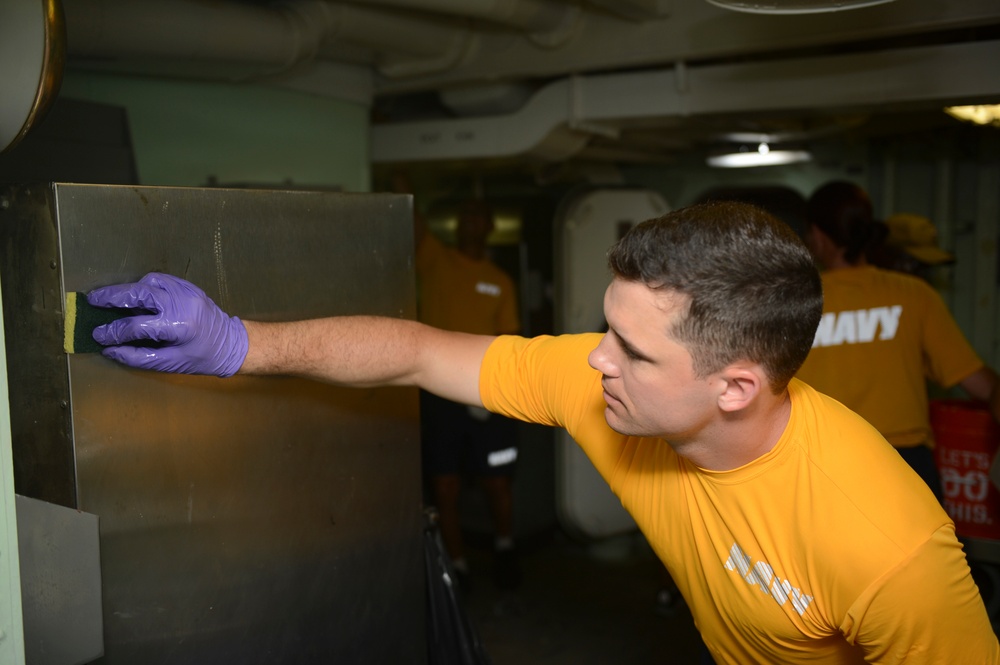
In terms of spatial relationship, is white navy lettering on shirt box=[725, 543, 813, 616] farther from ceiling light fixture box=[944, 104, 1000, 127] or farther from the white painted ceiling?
ceiling light fixture box=[944, 104, 1000, 127]

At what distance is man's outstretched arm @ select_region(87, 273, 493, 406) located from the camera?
3.92 feet

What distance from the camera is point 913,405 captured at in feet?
8.53

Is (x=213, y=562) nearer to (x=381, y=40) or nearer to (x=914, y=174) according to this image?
(x=381, y=40)

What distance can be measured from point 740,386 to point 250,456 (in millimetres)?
797

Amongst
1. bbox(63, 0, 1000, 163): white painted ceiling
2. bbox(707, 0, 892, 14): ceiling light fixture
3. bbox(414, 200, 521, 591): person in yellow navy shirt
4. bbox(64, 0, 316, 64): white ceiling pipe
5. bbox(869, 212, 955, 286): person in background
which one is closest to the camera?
bbox(707, 0, 892, 14): ceiling light fixture

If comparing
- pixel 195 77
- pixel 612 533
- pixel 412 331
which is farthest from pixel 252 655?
pixel 612 533

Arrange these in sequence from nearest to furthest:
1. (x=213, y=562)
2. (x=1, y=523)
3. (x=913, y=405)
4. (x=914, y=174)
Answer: (x=1, y=523) → (x=213, y=562) → (x=913, y=405) → (x=914, y=174)

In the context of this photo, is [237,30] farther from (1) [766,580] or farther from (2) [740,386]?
(1) [766,580]

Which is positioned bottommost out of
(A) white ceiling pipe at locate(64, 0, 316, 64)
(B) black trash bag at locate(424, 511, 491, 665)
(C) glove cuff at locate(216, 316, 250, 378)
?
(B) black trash bag at locate(424, 511, 491, 665)

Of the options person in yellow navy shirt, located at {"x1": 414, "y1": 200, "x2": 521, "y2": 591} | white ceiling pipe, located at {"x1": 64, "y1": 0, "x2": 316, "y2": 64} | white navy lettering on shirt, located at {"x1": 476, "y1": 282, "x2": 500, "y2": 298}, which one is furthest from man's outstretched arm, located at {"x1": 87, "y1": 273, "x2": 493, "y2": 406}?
white navy lettering on shirt, located at {"x1": 476, "y1": 282, "x2": 500, "y2": 298}

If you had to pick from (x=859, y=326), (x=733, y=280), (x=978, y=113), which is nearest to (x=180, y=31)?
(x=733, y=280)

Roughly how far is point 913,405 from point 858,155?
233 cm

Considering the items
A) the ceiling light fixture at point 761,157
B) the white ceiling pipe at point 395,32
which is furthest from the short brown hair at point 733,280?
the ceiling light fixture at point 761,157

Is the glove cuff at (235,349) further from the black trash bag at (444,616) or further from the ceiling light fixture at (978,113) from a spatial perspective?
the ceiling light fixture at (978,113)
